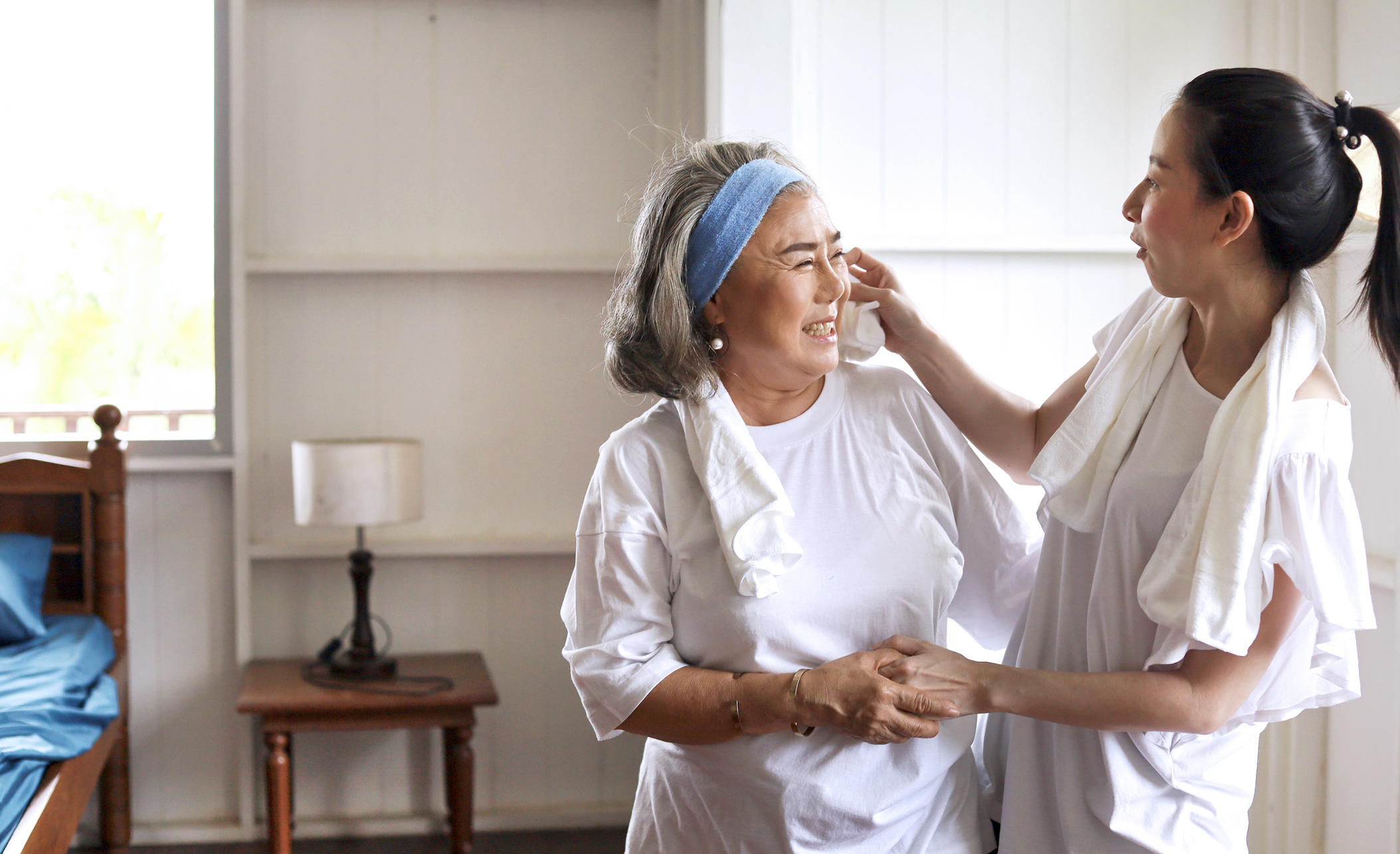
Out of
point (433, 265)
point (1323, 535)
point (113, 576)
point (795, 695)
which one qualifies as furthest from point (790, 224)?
point (113, 576)

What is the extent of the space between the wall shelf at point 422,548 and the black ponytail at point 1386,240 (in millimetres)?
2357

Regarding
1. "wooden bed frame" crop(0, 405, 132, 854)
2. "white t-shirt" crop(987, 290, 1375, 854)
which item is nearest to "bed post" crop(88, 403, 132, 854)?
"wooden bed frame" crop(0, 405, 132, 854)

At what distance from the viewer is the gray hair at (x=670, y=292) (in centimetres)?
140

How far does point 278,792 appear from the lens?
2.74 m

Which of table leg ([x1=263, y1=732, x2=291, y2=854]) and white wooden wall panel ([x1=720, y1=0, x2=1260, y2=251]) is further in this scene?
table leg ([x1=263, y1=732, x2=291, y2=854])

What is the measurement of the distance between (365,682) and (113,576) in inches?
32.5

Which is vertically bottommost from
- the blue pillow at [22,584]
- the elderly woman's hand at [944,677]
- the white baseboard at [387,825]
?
the white baseboard at [387,825]

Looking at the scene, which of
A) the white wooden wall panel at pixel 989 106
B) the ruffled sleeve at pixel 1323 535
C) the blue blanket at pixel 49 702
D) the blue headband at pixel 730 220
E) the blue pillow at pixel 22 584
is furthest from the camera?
the blue pillow at pixel 22 584

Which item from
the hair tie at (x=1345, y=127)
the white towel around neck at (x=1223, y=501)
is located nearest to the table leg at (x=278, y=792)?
the white towel around neck at (x=1223, y=501)

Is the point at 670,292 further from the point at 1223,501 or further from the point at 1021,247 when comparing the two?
the point at 1021,247

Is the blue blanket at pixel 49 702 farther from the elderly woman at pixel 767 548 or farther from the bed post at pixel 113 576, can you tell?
the elderly woman at pixel 767 548

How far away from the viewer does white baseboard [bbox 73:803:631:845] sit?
317 cm

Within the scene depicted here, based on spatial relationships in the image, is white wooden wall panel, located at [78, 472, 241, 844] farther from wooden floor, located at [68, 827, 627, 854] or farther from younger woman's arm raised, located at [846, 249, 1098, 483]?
younger woman's arm raised, located at [846, 249, 1098, 483]

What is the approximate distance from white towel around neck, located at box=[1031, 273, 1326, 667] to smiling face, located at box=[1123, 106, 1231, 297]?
105 millimetres
